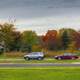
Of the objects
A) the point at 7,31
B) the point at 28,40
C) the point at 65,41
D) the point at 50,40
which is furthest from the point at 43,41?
the point at 7,31

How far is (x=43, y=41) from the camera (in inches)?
3506

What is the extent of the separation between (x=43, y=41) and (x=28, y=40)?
4.59 m

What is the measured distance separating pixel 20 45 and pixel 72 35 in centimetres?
1501

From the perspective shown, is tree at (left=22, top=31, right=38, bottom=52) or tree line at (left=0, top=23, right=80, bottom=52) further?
tree at (left=22, top=31, right=38, bottom=52)

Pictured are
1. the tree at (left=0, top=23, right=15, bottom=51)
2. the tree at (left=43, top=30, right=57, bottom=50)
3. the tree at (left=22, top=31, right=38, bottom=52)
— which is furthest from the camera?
the tree at (left=22, top=31, right=38, bottom=52)

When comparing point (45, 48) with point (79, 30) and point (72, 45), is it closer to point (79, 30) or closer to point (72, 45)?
point (72, 45)

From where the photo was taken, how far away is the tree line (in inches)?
3349
